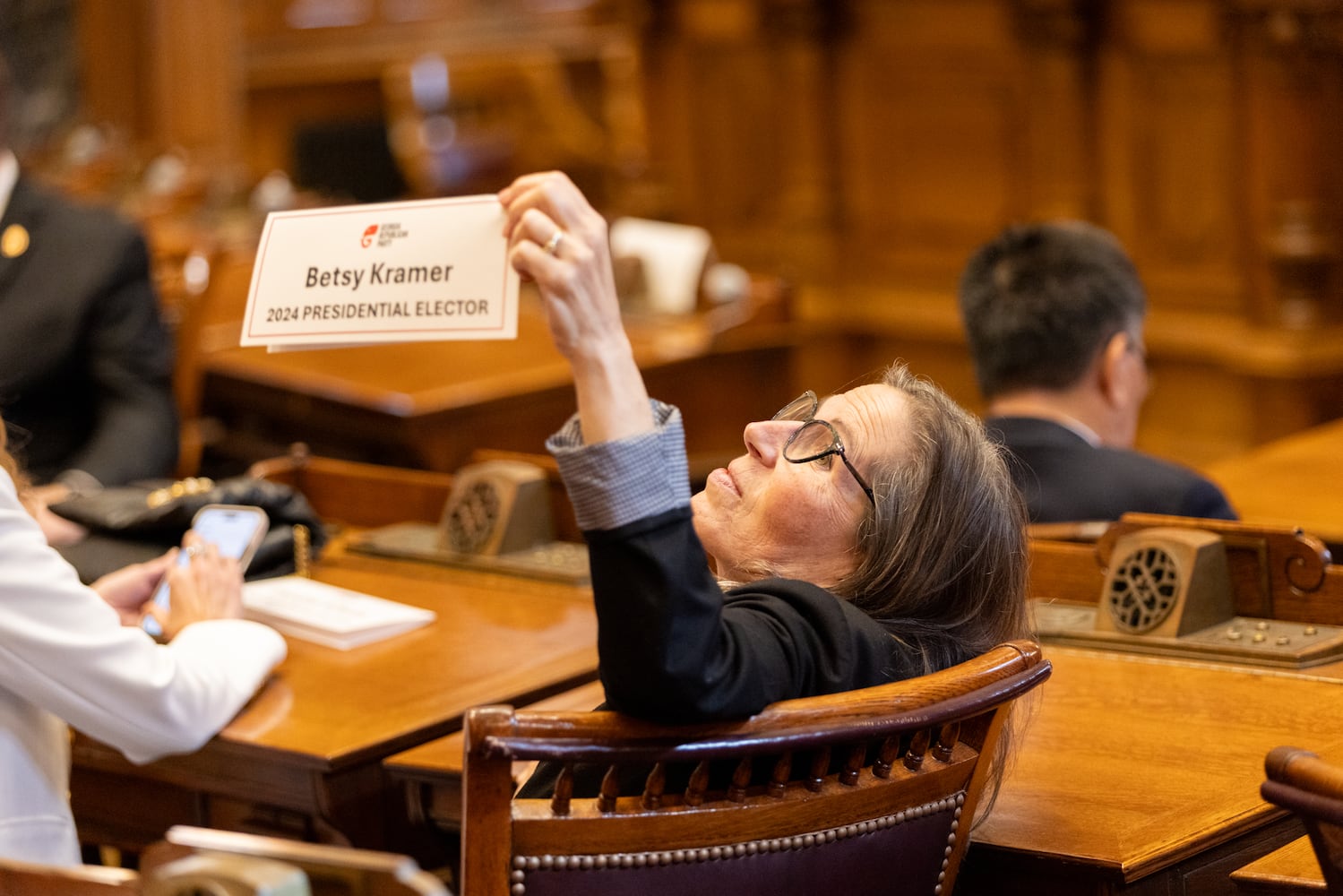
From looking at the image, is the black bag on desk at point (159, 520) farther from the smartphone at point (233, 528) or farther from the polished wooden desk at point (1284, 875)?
the polished wooden desk at point (1284, 875)

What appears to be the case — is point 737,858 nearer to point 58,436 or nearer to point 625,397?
point 625,397

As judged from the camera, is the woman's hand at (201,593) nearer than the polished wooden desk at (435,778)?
No

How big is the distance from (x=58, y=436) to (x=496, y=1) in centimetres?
831

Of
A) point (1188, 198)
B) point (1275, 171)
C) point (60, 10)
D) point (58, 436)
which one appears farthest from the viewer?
point (60, 10)

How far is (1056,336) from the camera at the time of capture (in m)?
2.62

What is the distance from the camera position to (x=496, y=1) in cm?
1104

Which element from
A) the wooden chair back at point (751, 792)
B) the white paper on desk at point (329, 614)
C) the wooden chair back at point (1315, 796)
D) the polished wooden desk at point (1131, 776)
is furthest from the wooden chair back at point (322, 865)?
the white paper on desk at point (329, 614)

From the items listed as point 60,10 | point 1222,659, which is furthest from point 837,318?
point 60,10

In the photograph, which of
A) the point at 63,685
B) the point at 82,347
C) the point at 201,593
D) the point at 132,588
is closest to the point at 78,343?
the point at 82,347

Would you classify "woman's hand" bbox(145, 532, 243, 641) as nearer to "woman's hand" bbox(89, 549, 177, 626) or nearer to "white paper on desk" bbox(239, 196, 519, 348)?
"woman's hand" bbox(89, 549, 177, 626)

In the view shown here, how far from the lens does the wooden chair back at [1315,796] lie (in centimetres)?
121

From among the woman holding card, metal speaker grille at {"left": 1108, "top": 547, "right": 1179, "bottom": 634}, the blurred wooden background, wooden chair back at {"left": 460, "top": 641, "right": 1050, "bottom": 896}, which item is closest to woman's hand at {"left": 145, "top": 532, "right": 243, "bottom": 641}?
the woman holding card

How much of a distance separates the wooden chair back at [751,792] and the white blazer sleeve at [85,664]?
536 mm

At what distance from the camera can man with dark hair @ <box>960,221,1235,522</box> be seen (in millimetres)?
2619
